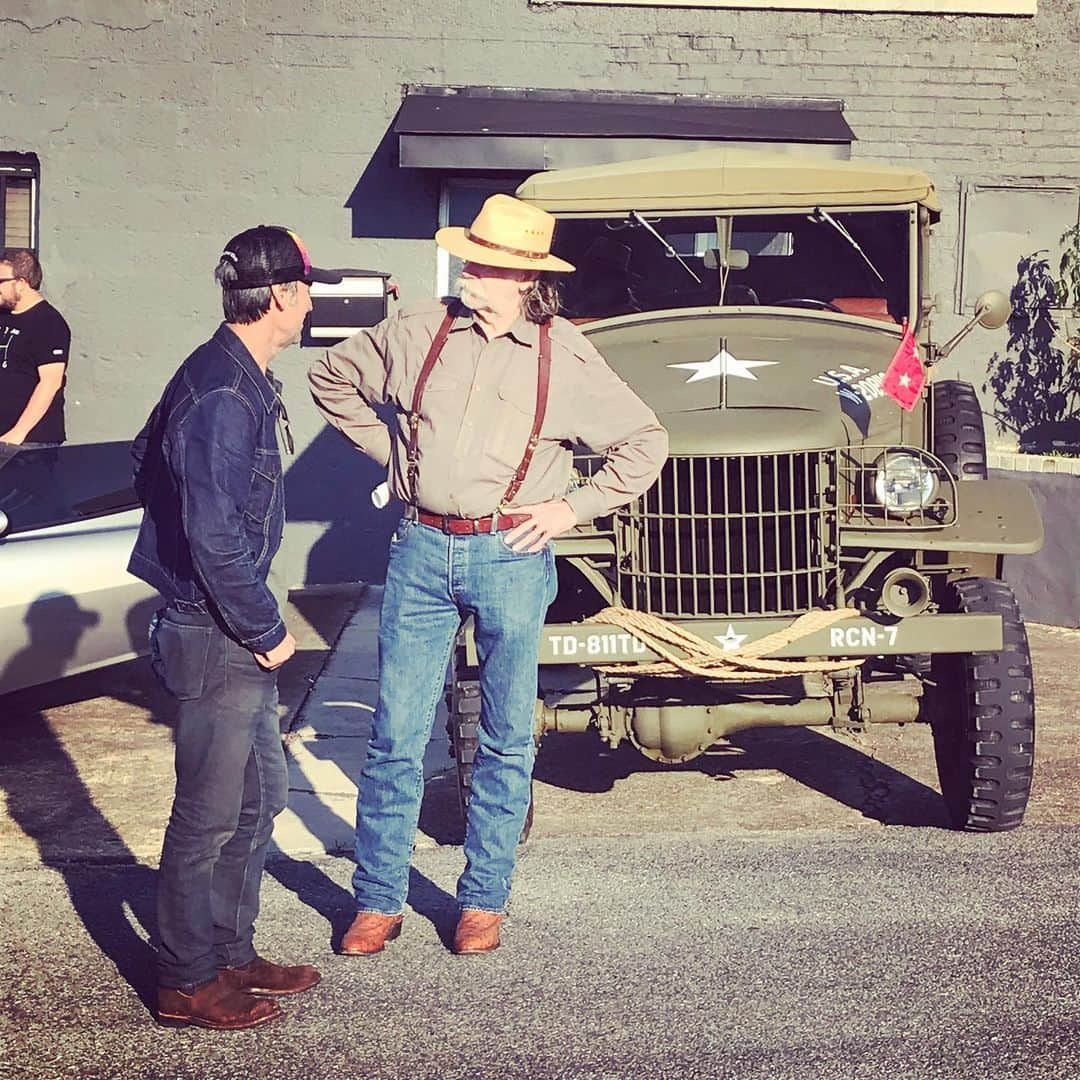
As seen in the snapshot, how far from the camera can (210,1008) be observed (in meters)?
4.10

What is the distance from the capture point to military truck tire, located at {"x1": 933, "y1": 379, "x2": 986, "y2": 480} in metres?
7.14

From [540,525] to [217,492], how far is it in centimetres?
100

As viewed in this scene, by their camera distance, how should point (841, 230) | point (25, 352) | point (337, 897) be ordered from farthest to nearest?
point (25, 352)
point (841, 230)
point (337, 897)

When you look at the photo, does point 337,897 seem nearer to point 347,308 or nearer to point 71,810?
point 71,810

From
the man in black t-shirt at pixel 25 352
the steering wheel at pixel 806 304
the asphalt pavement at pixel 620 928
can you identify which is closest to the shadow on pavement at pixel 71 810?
the asphalt pavement at pixel 620 928

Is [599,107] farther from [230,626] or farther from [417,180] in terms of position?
[230,626]

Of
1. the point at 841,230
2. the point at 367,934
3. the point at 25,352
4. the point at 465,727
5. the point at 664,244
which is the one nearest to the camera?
the point at 367,934

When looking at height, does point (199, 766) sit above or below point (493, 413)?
below

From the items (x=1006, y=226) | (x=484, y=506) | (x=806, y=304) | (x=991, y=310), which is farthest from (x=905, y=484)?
(x=1006, y=226)

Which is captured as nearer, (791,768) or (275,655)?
(275,655)

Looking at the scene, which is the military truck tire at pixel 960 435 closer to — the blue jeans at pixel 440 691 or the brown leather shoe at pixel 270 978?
the blue jeans at pixel 440 691

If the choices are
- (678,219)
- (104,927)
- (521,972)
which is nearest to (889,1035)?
(521,972)

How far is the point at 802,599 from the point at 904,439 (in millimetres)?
990

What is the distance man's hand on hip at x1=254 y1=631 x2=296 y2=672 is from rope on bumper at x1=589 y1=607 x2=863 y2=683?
1684mm
